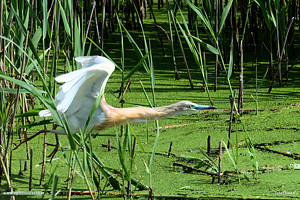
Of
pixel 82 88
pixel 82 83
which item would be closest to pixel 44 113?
pixel 82 88

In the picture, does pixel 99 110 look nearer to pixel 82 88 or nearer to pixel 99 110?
pixel 99 110

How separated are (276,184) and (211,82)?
209cm

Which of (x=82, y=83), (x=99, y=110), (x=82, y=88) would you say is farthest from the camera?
(x=99, y=110)

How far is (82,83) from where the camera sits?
6.14 feet

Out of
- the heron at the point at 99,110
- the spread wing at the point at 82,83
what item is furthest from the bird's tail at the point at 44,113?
the spread wing at the point at 82,83

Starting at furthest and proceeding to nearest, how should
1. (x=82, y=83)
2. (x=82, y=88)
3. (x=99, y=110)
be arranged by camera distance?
(x=99, y=110) → (x=82, y=88) → (x=82, y=83)

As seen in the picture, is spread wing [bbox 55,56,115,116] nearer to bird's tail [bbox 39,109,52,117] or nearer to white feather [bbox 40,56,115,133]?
white feather [bbox 40,56,115,133]

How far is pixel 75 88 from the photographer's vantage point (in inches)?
72.1

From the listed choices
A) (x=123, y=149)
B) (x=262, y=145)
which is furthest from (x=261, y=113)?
(x=123, y=149)

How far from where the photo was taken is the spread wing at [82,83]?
1.77 m

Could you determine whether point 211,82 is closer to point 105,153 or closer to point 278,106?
point 278,106

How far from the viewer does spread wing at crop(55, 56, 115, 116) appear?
1.77 metres

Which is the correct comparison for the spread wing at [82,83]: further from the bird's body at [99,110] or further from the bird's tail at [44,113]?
the bird's tail at [44,113]

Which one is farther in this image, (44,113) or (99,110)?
(99,110)
